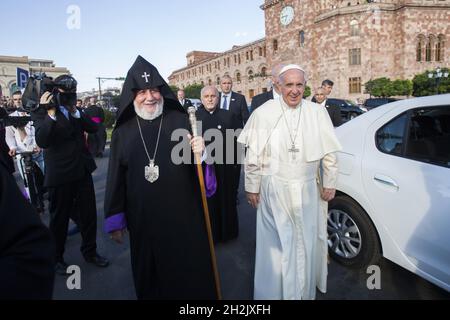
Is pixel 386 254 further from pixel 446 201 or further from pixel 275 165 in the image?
pixel 275 165

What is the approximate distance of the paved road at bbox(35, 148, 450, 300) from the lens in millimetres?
2973

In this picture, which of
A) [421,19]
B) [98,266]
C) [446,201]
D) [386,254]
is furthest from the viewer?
[421,19]

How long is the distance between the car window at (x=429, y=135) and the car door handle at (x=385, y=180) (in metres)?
0.28

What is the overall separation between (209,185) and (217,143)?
1.90m

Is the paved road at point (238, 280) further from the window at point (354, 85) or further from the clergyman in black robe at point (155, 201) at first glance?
the window at point (354, 85)

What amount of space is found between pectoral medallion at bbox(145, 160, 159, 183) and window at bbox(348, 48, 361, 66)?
4044 centimetres

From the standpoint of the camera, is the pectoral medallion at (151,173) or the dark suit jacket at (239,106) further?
the dark suit jacket at (239,106)

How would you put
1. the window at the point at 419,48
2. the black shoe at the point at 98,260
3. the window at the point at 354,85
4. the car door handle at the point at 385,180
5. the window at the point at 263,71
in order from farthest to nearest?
the window at the point at 263,71
the window at the point at 354,85
the window at the point at 419,48
the black shoe at the point at 98,260
the car door handle at the point at 385,180

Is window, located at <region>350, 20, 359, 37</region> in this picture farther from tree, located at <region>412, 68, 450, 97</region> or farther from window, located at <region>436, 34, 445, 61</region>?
window, located at <region>436, 34, 445, 61</region>

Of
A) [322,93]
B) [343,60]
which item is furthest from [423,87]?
[322,93]

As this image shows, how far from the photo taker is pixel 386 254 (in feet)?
9.57

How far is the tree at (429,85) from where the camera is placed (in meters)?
30.2

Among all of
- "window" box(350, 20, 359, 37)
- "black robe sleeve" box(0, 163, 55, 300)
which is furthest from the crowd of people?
"window" box(350, 20, 359, 37)

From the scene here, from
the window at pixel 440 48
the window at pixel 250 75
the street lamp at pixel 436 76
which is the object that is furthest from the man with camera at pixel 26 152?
the window at pixel 250 75
